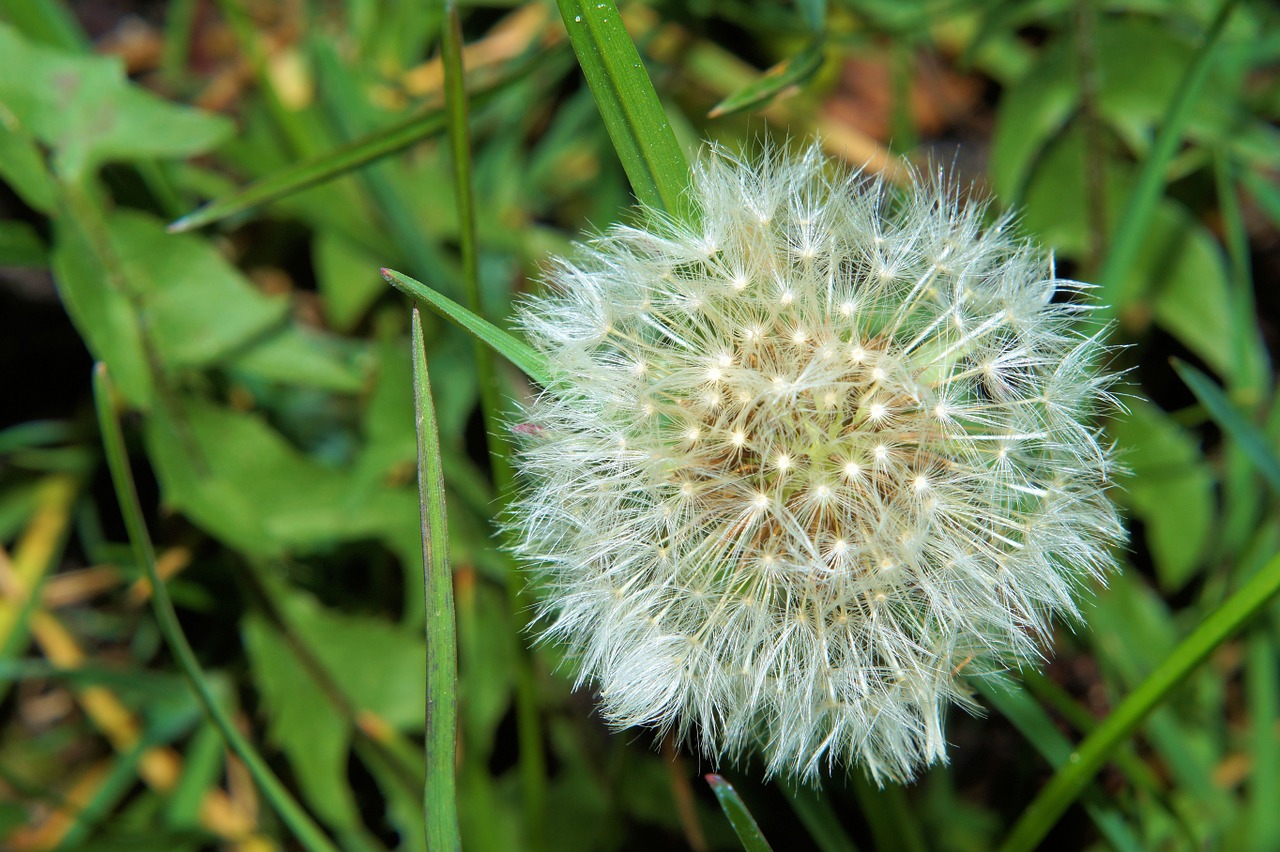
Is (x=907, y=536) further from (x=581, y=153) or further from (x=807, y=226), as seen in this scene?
(x=581, y=153)

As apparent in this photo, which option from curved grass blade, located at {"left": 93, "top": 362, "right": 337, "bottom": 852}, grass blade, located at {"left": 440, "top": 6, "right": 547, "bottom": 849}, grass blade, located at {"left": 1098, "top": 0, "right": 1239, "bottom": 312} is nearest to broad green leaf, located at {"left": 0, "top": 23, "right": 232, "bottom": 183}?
curved grass blade, located at {"left": 93, "top": 362, "right": 337, "bottom": 852}

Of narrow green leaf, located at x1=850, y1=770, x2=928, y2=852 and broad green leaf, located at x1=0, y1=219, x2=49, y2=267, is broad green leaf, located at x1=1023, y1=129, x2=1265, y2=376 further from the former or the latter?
broad green leaf, located at x1=0, y1=219, x2=49, y2=267

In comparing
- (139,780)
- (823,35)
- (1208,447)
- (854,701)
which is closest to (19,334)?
(139,780)

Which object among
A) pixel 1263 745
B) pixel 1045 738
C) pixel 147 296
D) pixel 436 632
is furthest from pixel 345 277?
pixel 1263 745

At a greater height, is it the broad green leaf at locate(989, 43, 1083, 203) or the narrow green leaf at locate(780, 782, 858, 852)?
the broad green leaf at locate(989, 43, 1083, 203)

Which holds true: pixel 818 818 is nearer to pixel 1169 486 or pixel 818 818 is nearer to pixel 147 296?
pixel 1169 486

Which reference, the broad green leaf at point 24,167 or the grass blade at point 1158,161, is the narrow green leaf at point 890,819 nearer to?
the grass blade at point 1158,161

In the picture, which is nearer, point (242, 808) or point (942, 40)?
point (242, 808)
